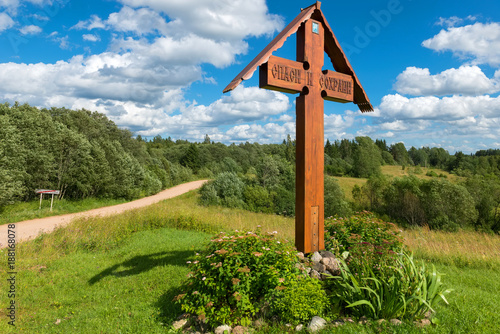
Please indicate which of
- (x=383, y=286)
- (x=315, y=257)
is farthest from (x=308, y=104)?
(x=383, y=286)

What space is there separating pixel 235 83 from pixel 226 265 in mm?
2225

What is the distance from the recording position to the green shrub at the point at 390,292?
3.18 metres

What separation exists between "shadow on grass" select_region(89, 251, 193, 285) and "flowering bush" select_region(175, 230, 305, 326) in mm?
2660

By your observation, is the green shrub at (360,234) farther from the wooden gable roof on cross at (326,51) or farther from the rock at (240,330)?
the wooden gable roof on cross at (326,51)

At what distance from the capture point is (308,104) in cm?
441

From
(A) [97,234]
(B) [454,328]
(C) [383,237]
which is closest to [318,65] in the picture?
(C) [383,237]

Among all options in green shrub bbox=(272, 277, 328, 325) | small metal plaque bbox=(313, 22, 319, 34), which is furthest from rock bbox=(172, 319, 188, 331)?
small metal plaque bbox=(313, 22, 319, 34)

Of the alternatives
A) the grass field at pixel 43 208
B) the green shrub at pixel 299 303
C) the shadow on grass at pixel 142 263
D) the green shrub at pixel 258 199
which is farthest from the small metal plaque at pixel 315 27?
the green shrub at pixel 258 199

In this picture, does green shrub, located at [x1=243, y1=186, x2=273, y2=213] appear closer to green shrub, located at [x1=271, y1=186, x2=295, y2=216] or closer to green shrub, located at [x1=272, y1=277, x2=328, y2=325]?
green shrub, located at [x1=271, y1=186, x2=295, y2=216]

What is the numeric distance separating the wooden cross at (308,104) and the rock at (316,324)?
1.24 meters

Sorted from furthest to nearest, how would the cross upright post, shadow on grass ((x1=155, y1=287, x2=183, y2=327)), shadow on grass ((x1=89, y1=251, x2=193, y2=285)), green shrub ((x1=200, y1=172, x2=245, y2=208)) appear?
green shrub ((x1=200, y1=172, x2=245, y2=208)), shadow on grass ((x1=89, y1=251, x2=193, y2=285)), the cross upright post, shadow on grass ((x1=155, y1=287, x2=183, y2=327))

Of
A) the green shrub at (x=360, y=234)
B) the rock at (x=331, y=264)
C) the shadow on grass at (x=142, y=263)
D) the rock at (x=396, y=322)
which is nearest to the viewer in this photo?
the rock at (x=396, y=322)

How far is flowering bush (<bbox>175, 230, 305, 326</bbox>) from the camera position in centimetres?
323

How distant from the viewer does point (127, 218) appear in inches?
396
